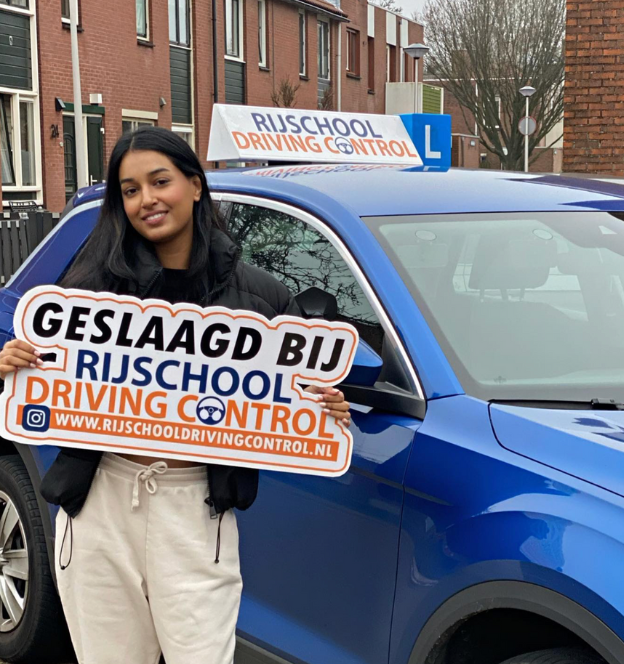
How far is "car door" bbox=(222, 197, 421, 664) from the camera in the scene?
2.60 metres

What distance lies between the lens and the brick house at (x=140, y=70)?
23109mm

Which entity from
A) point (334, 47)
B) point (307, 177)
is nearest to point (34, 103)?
point (334, 47)

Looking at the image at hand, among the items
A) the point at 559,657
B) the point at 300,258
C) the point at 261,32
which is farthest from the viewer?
the point at 261,32

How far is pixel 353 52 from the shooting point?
42.9 m

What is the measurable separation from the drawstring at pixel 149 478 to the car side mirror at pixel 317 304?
2.00 feet

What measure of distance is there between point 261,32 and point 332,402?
32450mm

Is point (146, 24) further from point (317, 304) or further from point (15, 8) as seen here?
point (317, 304)

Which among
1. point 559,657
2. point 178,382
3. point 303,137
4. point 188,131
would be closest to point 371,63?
point 188,131

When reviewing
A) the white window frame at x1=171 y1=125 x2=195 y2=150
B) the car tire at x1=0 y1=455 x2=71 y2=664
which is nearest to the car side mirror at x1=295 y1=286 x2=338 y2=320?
the car tire at x1=0 y1=455 x2=71 y2=664

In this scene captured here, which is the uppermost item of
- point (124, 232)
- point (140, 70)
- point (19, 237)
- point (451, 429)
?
point (140, 70)

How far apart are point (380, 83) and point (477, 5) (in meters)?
5.39

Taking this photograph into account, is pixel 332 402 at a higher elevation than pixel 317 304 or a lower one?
lower

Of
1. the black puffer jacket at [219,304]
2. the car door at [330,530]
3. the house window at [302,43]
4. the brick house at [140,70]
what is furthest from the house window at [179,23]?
the black puffer jacket at [219,304]

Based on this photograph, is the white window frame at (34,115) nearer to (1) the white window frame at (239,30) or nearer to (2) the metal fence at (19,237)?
(2) the metal fence at (19,237)
